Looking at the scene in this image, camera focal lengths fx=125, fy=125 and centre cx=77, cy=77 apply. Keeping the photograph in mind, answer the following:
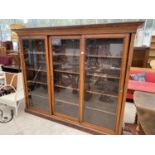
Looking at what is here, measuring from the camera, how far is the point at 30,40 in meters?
2.37

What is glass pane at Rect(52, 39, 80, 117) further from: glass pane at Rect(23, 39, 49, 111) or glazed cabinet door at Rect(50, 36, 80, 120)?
glass pane at Rect(23, 39, 49, 111)

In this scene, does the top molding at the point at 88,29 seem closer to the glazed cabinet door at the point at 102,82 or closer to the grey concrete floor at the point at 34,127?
the glazed cabinet door at the point at 102,82

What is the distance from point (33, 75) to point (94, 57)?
1.39 meters

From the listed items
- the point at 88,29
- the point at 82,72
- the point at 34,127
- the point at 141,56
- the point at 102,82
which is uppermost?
the point at 88,29

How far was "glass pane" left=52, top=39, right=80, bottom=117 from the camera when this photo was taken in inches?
85.4

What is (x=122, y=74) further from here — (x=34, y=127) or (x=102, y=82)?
(x=34, y=127)

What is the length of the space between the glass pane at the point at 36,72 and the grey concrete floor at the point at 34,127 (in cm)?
28

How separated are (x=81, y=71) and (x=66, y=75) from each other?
0.50 m

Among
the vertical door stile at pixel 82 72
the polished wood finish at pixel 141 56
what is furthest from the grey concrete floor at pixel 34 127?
the polished wood finish at pixel 141 56

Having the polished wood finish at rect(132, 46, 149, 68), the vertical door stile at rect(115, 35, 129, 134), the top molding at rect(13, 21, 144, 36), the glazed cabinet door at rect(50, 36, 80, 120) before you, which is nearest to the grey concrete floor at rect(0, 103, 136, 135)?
the glazed cabinet door at rect(50, 36, 80, 120)

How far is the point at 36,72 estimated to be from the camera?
2.61m

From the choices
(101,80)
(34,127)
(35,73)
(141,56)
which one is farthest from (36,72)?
(141,56)
